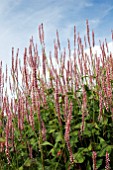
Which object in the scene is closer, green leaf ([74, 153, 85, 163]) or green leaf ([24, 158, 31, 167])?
green leaf ([74, 153, 85, 163])

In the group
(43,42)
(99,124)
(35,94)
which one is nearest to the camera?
(35,94)

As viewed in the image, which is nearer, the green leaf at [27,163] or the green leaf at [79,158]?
the green leaf at [79,158]

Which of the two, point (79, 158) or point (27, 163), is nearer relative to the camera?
point (79, 158)

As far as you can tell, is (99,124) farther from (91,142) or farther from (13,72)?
(13,72)

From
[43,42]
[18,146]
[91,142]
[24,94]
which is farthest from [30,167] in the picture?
[43,42]

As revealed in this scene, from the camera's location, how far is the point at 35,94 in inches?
151

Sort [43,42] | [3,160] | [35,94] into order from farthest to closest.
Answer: [43,42] → [3,160] → [35,94]

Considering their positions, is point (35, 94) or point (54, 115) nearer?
point (35, 94)

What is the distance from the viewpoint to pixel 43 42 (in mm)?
4773

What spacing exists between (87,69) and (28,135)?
1.30 metres

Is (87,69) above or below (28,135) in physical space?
above

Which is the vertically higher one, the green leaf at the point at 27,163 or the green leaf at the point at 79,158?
the green leaf at the point at 79,158

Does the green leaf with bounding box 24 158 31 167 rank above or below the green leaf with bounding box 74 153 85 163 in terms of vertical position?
below

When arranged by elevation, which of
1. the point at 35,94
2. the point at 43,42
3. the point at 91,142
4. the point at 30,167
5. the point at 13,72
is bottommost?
the point at 30,167
